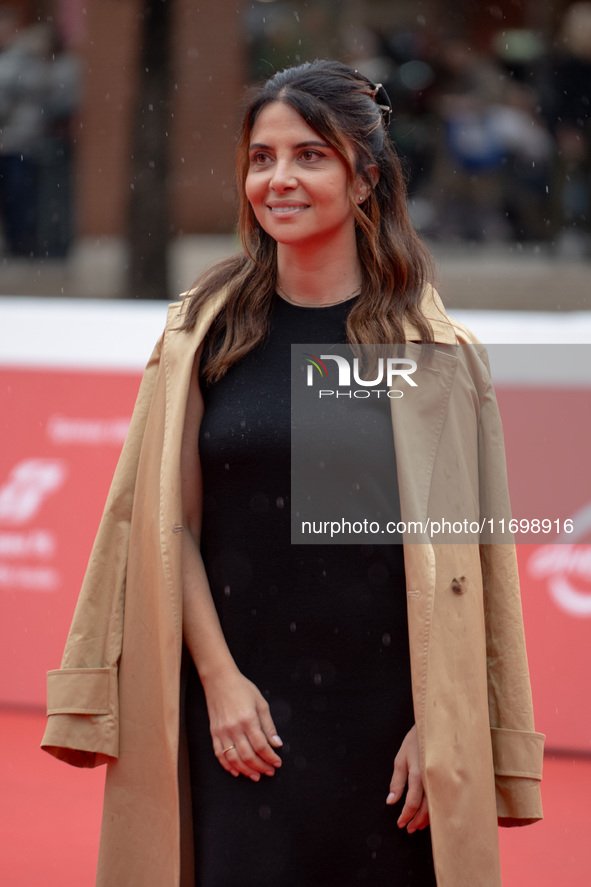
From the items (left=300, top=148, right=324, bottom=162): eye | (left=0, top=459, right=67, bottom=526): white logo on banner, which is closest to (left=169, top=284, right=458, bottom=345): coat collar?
(left=300, top=148, right=324, bottom=162): eye

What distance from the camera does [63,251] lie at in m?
14.4

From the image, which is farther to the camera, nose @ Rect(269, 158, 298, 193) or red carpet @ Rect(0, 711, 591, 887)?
red carpet @ Rect(0, 711, 591, 887)

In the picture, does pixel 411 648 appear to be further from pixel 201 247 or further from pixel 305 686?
pixel 201 247

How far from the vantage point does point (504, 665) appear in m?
2.53

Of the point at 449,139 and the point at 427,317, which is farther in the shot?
the point at 449,139

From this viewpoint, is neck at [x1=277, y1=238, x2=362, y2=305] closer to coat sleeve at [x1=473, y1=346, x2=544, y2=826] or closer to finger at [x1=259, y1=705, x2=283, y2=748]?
coat sleeve at [x1=473, y1=346, x2=544, y2=826]

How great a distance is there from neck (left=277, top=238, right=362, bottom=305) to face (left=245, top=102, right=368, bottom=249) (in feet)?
0.26

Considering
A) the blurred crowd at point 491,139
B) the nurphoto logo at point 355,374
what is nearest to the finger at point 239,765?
the nurphoto logo at point 355,374

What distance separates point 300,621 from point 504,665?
18.7 inches

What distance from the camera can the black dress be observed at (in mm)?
2373

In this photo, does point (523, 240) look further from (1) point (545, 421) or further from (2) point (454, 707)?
(2) point (454, 707)

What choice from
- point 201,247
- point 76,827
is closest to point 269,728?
point 76,827

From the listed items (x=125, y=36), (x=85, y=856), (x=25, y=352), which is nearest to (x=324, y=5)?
(x=125, y=36)

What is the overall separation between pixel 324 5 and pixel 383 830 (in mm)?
17074
